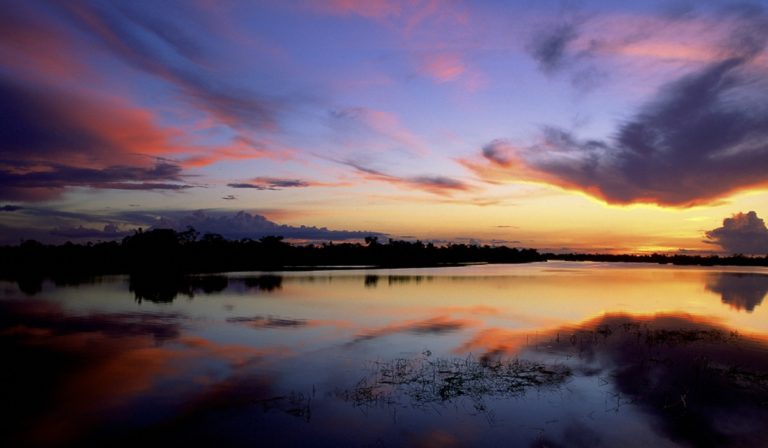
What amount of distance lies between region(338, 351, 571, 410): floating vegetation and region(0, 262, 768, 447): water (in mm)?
98

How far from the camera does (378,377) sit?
1862 centimetres

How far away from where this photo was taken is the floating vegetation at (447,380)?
16.0 metres

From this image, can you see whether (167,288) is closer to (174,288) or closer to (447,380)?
(174,288)

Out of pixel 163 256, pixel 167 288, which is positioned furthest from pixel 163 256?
pixel 167 288

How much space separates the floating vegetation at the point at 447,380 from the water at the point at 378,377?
10cm

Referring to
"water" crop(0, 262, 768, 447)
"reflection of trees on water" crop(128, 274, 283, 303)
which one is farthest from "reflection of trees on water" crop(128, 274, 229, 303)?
"water" crop(0, 262, 768, 447)

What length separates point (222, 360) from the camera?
22031mm

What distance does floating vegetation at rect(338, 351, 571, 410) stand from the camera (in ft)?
52.4

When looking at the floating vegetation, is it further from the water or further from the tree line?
the tree line

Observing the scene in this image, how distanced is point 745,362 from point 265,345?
21701mm

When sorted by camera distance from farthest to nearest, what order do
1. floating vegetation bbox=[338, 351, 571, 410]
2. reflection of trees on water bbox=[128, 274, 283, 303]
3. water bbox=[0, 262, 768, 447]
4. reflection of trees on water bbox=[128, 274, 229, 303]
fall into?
reflection of trees on water bbox=[128, 274, 283, 303], reflection of trees on water bbox=[128, 274, 229, 303], floating vegetation bbox=[338, 351, 571, 410], water bbox=[0, 262, 768, 447]

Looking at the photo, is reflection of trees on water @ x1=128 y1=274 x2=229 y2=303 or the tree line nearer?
reflection of trees on water @ x1=128 y1=274 x2=229 y2=303

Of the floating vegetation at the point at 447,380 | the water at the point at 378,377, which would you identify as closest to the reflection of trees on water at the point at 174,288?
the water at the point at 378,377

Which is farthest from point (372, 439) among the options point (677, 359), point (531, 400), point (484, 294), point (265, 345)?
point (484, 294)
